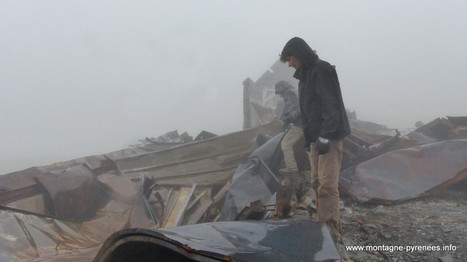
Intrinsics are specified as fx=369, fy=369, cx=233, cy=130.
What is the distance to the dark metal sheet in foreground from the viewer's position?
128cm

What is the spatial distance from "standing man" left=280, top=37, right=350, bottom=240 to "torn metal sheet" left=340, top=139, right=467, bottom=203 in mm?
1084

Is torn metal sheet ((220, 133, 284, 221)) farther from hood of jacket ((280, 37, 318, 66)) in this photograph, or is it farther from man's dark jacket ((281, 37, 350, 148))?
A: hood of jacket ((280, 37, 318, 66))

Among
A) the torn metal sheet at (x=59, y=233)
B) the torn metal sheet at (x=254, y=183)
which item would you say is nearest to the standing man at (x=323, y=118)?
the torn metal sheet at (x=254, y=183)

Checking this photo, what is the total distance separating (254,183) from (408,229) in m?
1.62

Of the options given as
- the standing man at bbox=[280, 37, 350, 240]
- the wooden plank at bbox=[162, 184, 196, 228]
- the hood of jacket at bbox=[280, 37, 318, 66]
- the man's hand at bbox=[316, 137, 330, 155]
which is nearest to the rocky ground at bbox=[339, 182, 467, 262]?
the standing man at bbox=[280, 37, 350, 240]

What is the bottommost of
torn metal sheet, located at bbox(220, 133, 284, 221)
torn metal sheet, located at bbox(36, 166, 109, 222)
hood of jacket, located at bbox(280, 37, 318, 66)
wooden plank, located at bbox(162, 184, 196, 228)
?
wooden plank, located at bbox(162, 184, 196, 228)

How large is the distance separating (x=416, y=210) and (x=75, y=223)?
12.8ft

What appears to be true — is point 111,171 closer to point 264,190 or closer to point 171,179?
point 171,179

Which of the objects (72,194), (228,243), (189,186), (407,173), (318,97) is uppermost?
(318,97)

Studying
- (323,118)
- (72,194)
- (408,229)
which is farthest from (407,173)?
(72,194)

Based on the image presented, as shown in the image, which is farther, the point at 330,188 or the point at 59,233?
the point at 59,233

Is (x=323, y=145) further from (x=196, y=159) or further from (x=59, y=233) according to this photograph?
(x=196, y=159)

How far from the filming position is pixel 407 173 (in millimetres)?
4312

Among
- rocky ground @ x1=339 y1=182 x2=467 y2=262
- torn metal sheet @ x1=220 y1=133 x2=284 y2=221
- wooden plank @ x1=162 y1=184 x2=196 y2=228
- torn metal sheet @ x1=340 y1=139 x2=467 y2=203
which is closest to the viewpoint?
rocky ground @ x1=339 y1=182 x2=467 y2=262
